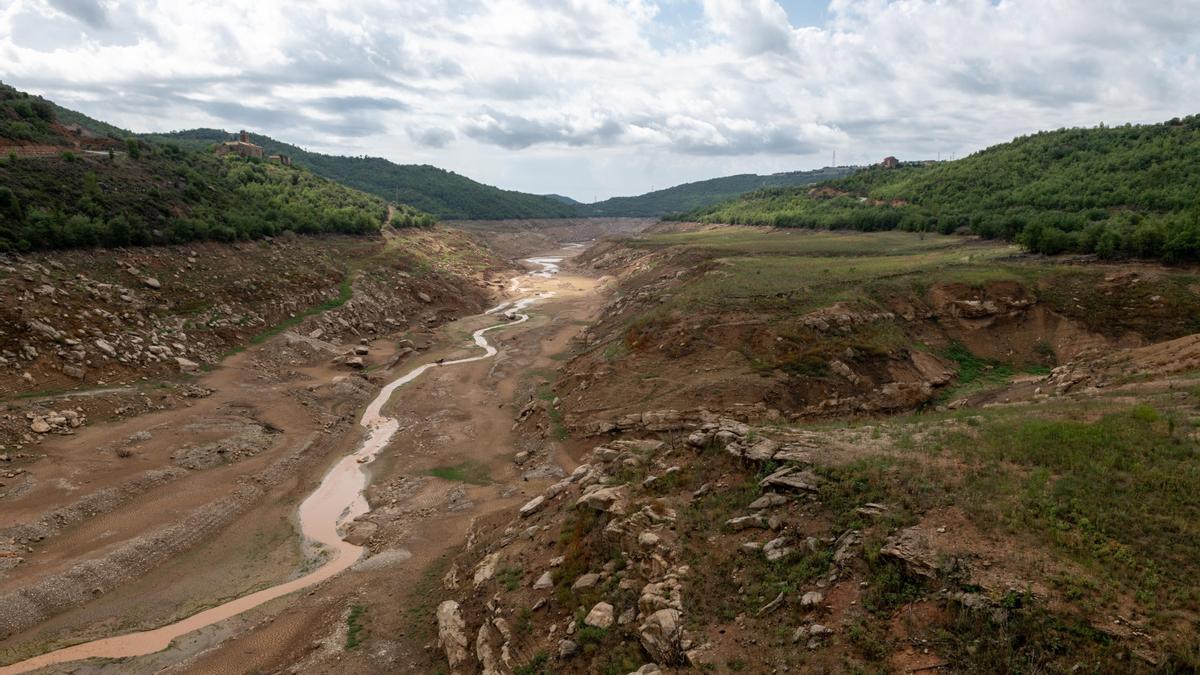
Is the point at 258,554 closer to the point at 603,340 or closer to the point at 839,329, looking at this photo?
the point at 603,340

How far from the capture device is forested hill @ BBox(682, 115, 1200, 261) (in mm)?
46188

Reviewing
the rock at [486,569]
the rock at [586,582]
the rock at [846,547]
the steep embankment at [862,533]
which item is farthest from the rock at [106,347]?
the rock at [846,547]

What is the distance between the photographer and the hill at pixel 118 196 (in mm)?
46438

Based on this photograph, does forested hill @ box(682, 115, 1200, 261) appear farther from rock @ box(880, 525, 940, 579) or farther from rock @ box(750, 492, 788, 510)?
rock @ box(880, 525, 940, 579)

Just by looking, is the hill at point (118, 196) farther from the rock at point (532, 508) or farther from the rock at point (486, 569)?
the rock at point (486, 569)

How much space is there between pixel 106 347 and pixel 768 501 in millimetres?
42425

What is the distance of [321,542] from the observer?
27.9 m

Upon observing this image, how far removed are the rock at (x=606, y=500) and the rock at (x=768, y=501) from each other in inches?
165

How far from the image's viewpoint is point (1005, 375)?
1423 inches

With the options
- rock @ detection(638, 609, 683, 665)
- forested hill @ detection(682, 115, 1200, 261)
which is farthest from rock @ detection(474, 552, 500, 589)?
forested hill @ detection(682, 115, 1200, 261)

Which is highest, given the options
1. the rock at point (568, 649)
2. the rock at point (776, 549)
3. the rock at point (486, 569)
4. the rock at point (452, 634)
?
the rock at point (776, 549)

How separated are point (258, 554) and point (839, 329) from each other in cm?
3393

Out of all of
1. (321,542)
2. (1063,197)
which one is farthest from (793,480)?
(1063,197)

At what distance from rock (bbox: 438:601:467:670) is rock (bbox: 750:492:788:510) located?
9.52m
